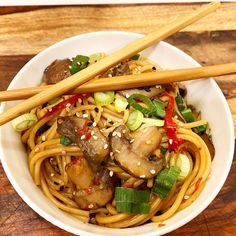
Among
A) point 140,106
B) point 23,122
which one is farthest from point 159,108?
point 23,122

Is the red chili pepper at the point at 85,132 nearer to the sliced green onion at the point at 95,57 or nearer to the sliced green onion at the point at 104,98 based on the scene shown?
the sliced green onion at the point at 104,98

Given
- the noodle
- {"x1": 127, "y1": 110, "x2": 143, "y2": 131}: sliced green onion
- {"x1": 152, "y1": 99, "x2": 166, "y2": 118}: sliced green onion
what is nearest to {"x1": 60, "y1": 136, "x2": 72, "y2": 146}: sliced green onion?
the noodle

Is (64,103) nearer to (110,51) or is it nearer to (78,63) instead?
(78,63)

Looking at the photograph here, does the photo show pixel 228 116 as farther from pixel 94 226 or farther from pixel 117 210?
pixel 94 226

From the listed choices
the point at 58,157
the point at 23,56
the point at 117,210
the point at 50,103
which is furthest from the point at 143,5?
the point at 117,210

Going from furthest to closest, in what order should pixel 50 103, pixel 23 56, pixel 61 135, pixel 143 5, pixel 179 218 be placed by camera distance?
pixel 143 5, pixel 23 56, pixel 50 103, pixel 61 135, pixel 179 218

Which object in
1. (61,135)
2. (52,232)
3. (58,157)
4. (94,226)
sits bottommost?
(52,232)

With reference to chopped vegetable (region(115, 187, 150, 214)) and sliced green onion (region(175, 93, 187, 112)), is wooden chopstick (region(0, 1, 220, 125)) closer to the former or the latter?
sliced green onion (region(175, 93, 187, 112))
